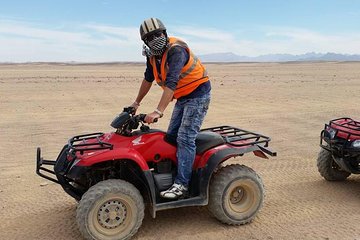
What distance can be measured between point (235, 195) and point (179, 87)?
1527 millimetres

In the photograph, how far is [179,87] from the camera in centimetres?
499

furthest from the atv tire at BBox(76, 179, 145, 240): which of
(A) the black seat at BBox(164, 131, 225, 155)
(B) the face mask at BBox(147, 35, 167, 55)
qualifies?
(B) the face mask at BBox(147, 35, 167, 55)

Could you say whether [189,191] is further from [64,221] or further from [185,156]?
[64,221]

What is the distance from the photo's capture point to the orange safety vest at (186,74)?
192 inches

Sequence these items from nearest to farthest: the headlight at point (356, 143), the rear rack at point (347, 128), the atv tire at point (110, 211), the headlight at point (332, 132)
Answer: the atv tire at point (110, 211)
the headlight at point (356, 143)
the rear rack at point (347, 128)
the headlight at point (332, 132)

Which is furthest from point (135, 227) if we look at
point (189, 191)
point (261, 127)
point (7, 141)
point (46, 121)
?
point (46, 121)

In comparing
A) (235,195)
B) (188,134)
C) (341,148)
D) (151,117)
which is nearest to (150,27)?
A: (151,117)

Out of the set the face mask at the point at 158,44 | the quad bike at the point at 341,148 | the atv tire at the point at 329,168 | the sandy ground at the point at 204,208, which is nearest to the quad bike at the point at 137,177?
the sandy ground at the point at 204,208

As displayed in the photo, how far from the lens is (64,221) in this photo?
17.5 ft

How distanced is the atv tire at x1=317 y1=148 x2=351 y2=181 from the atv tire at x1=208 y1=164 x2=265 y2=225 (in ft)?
6.16

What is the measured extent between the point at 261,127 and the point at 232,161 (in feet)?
12.6

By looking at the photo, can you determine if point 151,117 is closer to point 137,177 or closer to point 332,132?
point 137,177

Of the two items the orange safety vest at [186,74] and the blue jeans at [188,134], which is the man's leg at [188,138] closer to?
the blue jeans at [188,134]

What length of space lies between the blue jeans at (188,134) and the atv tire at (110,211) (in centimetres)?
60
